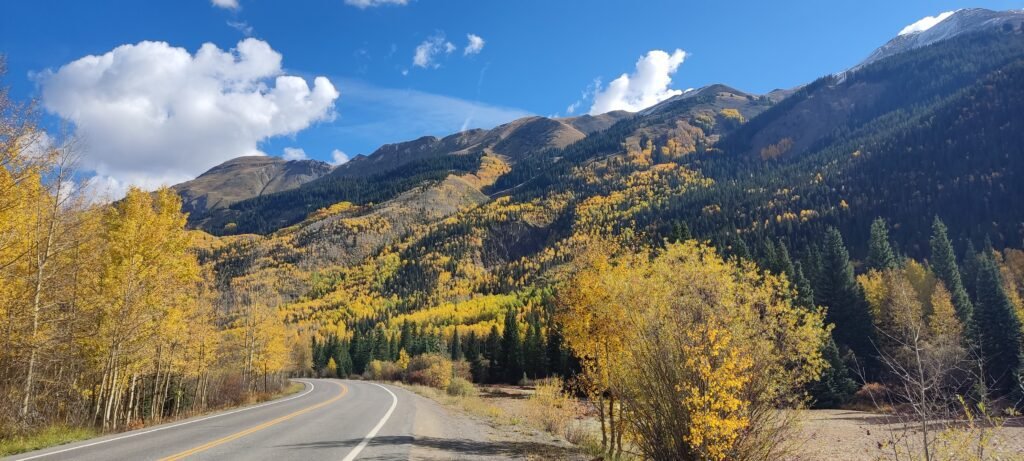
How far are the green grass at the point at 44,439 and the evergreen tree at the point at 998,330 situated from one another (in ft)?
211

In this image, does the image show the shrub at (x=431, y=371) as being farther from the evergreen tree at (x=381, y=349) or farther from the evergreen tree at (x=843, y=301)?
the evergreen tree at (x=843, y=301)

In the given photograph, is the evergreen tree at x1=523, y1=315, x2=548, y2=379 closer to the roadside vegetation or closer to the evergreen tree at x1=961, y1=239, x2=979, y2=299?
the roadside vegetation

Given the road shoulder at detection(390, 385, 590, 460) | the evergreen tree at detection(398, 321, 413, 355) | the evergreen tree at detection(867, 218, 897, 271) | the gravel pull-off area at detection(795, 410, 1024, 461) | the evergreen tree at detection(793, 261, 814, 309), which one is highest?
the evergreen tree at detection(867, 218, 897, 271)

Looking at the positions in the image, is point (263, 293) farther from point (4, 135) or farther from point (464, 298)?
point (464, 298)

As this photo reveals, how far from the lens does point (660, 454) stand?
1077cm

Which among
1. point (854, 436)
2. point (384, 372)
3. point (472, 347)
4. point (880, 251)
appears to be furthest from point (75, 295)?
point (880, 251)

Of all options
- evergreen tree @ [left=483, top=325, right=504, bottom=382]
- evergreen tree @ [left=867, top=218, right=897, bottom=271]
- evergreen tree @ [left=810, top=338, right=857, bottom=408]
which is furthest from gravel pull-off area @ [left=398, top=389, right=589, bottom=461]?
evergreen tree @ [left=867, top=218, right=897, bottom=271]

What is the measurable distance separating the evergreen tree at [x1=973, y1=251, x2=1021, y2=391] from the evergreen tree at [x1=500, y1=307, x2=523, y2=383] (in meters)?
57.5

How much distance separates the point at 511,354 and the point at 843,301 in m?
48.3

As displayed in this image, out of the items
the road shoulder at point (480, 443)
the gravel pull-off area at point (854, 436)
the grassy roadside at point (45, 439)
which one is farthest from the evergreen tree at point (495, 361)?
the grassy roadside at point (45, 439)

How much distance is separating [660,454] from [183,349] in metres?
25.3

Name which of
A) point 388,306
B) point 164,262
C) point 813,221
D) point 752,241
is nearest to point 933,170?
point 813,221

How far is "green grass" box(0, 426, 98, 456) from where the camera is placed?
1180 centimetres

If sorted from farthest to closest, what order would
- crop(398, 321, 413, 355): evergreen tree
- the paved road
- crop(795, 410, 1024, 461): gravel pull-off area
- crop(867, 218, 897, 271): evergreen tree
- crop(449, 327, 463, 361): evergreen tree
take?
crop(398, 321, 413, 355): evergreen tree, crop(449, 327, 463, 361): evergreen tree, crop(867, 218, 897, 271): evergreen tree, crop(795, 410, 1024, 461): gravel pull-off area, the paved road
